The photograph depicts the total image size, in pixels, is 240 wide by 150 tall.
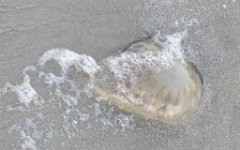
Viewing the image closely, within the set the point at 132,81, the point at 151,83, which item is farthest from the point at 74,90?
the point at 151,83

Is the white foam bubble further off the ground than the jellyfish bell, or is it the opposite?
the jellyfish bell

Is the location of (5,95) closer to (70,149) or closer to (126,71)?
(70,149)

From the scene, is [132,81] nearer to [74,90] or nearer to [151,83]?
[151,83]

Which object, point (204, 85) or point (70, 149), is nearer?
point (70, 149)

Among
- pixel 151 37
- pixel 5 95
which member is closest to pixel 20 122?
pixel 5 95
